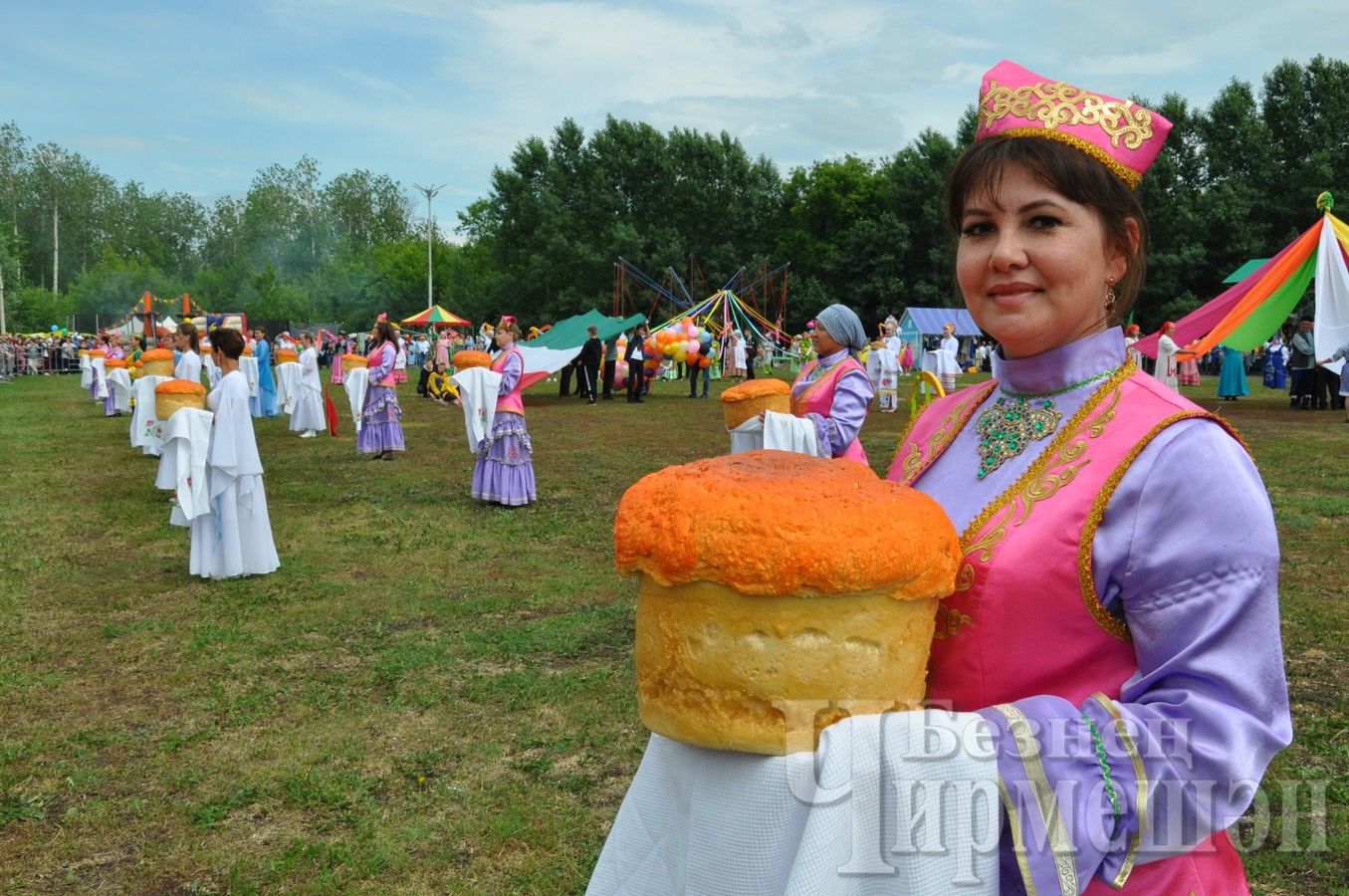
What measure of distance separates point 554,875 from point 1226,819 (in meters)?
3.01

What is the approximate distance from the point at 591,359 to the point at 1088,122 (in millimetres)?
24509

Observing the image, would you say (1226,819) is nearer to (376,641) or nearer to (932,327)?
(376,641)

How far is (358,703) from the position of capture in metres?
5.60

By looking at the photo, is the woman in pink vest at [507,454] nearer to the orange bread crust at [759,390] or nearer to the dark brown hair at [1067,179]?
the orange bread crust at [759,390]

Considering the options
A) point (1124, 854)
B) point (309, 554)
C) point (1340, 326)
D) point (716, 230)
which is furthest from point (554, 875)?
point (716, 230)

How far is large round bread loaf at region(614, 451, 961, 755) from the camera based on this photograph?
1208 mm

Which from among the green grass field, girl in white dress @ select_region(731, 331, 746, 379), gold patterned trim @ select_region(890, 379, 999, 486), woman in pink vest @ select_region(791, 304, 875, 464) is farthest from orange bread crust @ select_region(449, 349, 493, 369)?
girl in white dress @ select_region(731, 331, 746, 379)

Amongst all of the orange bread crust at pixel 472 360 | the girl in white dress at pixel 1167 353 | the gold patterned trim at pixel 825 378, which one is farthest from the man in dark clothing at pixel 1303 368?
the gold patterned trim at pixel 825 378

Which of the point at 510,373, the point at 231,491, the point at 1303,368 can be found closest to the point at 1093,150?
the point at 231,491

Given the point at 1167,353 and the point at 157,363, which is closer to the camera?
the point at 157,363

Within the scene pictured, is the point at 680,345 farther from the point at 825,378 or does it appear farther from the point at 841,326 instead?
the point at 825,378

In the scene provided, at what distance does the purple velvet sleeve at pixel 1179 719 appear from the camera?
49.4 inches

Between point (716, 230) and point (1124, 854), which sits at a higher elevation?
point (716, 230)

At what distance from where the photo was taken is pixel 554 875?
12.4ft
